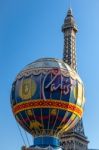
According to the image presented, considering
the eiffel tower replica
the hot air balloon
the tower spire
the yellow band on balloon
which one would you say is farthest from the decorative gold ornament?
the tower spire

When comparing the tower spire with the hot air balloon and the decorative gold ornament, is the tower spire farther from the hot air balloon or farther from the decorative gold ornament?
the decorative gold ornament

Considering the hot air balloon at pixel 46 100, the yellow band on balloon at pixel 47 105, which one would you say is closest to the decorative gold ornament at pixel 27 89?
the hot air balloon at pixel 46 100

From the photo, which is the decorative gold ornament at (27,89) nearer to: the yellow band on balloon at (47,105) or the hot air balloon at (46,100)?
the hot air balloon at (46,100)

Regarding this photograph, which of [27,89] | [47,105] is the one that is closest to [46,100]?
[47,105]

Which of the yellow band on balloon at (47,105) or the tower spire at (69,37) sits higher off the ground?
the tower spire at (69,37)

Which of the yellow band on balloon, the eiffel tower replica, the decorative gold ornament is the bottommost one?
the yellow band on balloon

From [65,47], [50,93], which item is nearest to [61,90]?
[50,93]

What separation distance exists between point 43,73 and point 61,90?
215 cm

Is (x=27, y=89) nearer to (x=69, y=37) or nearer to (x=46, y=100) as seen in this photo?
(x=46, y=100)

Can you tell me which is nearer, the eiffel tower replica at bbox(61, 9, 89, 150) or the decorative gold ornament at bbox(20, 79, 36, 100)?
the decorative gold ornament at bbox(20, 79, 36, 100)

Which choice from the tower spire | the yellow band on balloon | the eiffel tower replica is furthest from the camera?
the tower spire

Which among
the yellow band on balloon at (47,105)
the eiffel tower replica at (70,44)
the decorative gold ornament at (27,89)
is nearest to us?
the yellow band on balloon at (47,105)

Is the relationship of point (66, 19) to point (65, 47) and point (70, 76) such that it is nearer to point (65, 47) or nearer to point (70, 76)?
point (65, 47)

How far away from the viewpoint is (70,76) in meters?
40.7
